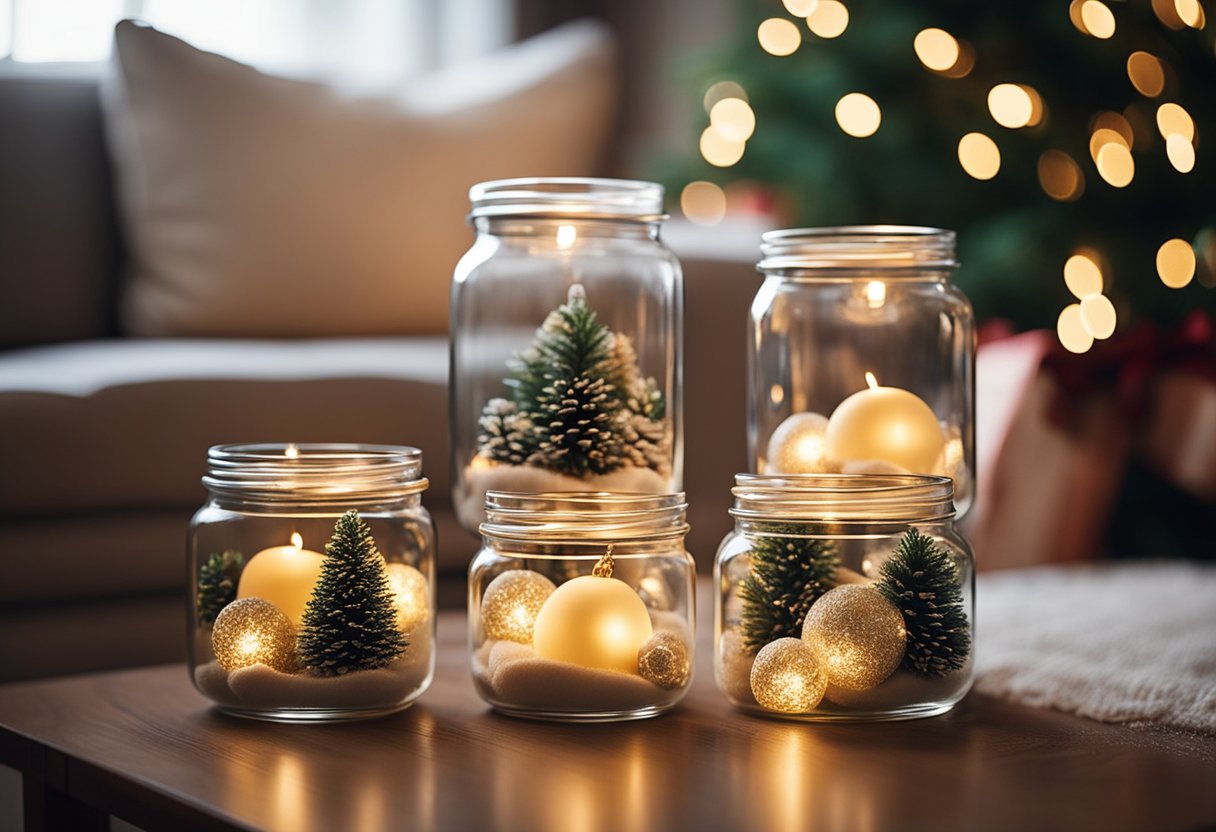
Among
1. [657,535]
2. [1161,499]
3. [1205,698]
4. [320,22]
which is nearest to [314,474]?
[657,535]

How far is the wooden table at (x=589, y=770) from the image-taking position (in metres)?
0.63

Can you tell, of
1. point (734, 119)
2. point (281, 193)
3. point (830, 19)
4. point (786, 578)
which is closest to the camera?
point (786, 578)

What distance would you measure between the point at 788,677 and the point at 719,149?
1957 millimetres

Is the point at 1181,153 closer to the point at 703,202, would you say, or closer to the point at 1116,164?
the point at 1116,164

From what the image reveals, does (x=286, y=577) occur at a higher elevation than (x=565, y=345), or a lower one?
lower

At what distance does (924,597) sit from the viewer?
2.58 ft

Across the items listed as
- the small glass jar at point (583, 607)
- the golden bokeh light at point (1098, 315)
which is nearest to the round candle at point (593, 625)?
the small glass jar at point (583, 607)

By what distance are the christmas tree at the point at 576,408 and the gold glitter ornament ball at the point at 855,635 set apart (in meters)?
0.21

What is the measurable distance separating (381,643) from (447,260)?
4.13 ft

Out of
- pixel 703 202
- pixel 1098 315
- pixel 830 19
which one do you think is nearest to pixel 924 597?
pixel 1098 315

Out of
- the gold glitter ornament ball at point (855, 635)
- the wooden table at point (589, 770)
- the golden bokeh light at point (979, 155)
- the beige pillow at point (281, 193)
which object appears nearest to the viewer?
the wooden table at point (589, 770)

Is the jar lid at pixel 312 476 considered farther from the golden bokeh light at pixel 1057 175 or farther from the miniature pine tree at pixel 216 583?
the golden bokeh light at pixel 1057 175

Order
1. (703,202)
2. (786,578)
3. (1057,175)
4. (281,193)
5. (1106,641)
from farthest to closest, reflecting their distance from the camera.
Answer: (703,202)
(1057,175)
(281,193)
(1106,641)
(786,578)

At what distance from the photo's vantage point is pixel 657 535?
2.69 ft
